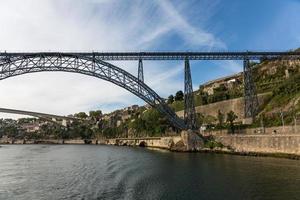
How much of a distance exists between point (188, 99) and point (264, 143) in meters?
14.4

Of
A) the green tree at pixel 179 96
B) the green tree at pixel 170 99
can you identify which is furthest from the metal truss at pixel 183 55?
the green tree at pixel 170 99

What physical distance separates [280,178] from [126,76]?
98.1 ft

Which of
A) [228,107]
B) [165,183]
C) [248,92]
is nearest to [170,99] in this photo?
[228,107]

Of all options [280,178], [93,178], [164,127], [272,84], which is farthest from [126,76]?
[164,127]

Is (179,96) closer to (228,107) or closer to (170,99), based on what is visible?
(170,99)

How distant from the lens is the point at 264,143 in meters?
50.3

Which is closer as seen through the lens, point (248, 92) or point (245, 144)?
point (245, 144)

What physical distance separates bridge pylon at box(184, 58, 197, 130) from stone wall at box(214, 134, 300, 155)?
4.68 meters

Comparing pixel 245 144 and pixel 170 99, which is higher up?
pixel 170 99

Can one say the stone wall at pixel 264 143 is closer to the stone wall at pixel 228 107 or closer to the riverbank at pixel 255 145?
the riverbank at pixel 255 145

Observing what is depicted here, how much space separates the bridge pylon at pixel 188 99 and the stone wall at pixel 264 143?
4681 millimetres

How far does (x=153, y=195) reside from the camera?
25.4 m

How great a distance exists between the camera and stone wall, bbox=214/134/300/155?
1775 inches

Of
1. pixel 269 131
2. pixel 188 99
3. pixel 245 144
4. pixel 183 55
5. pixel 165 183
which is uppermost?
pixel 183 55
